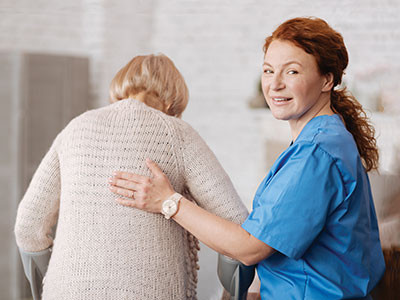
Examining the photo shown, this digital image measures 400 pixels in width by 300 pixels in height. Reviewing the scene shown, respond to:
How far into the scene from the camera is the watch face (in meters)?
1.21

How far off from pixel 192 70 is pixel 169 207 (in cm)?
279

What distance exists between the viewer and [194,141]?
4.36 feet

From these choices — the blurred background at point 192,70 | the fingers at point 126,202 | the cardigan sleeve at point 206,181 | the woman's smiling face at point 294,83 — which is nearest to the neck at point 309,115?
the woman's smiling face at point 294,83

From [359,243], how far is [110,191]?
643mm

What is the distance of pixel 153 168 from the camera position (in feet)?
4.10

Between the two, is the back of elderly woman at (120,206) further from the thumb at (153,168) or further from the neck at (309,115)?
→ the neck at (309,115)

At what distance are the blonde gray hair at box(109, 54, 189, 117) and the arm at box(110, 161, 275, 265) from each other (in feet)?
0.92

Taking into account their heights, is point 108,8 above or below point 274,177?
above

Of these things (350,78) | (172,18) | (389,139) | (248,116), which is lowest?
(248,116)

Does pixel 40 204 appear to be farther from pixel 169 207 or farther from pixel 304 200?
pixel 304 200

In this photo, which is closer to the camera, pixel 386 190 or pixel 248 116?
pixel 386 190

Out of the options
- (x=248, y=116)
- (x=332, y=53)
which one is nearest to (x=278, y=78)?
(x=332, y=53)

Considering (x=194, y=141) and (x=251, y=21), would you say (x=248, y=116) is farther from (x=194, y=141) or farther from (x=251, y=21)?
(x=194, y=141)

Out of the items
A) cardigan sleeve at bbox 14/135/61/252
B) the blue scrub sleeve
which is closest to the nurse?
the blue scrub sleeve
